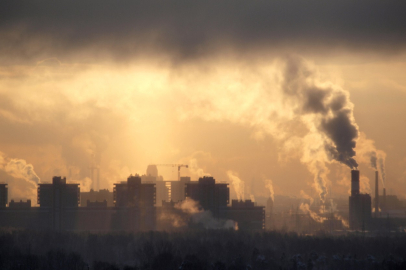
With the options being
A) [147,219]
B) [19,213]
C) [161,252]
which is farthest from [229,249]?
[19,213]

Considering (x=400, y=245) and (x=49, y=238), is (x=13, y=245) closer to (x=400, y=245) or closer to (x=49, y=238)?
(x=49, y=238)

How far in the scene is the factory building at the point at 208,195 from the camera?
643 ft

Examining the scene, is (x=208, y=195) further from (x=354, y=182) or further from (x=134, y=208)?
(x=354, y=182)

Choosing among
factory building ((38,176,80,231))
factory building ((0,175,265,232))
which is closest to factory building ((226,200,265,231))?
factory building ((0,175,265,232))

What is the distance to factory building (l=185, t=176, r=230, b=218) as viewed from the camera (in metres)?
196

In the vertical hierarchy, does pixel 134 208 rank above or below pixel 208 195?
below

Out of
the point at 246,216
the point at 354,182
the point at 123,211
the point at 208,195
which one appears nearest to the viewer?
the point at 354,182

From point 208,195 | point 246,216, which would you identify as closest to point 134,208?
point 208,195

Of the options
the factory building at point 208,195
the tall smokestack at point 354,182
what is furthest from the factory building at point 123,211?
the tall smokestack at point 354,182

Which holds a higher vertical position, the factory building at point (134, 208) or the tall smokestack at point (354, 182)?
the tall smokestack at point (354, 182)

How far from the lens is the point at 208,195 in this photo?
196875 mm

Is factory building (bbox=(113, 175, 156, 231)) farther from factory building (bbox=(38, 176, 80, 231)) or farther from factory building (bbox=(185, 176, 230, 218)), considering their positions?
factory building (bbox=(38, 176, 80, 231))

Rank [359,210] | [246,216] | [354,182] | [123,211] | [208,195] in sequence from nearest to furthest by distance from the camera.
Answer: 1. [354,182]
2. [359,210]
3. [123,211]
4. [246,216]
5. [208,195]

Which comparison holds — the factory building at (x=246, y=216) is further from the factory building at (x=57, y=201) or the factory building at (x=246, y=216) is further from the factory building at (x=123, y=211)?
the factory building at (x=57, y=201)
